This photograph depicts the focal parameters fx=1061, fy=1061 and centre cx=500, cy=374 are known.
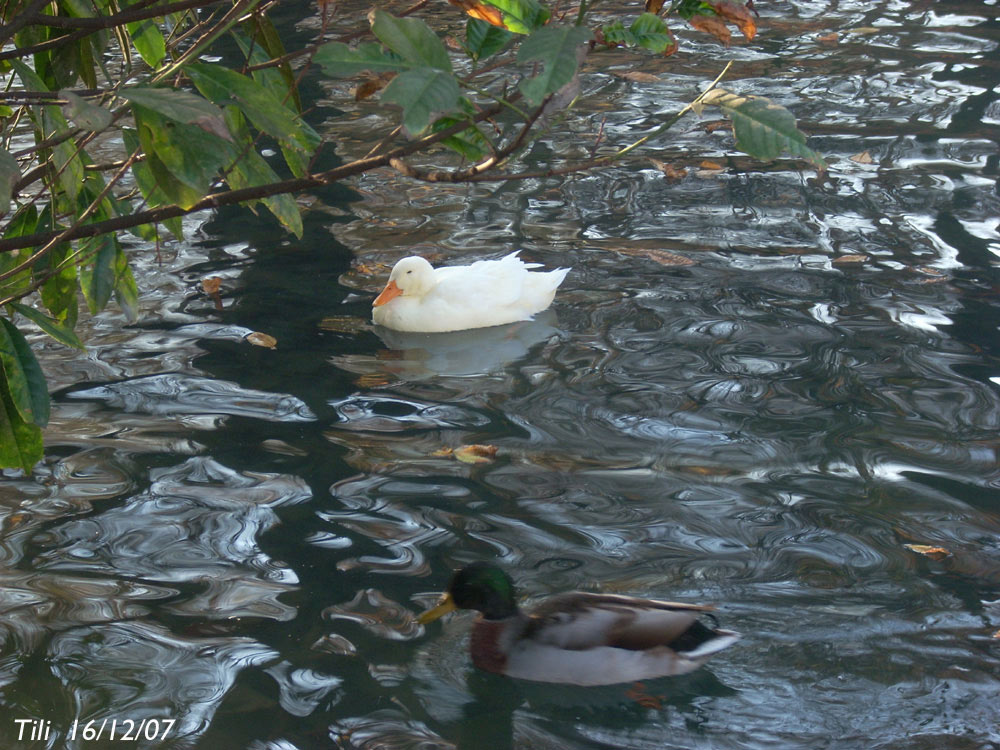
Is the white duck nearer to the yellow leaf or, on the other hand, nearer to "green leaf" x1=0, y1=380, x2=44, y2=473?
the yellow leaf

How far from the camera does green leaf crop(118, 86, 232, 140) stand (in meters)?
1.91

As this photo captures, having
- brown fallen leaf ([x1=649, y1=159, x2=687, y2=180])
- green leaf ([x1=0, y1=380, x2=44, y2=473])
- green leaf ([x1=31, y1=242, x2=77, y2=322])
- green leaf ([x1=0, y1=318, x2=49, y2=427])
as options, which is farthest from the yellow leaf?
brown fallen leaf ([x1=649, y1=159, x2=687, y2=180])

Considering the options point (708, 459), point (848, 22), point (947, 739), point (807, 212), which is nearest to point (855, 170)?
point (807, 212)

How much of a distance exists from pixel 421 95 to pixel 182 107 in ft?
1.53

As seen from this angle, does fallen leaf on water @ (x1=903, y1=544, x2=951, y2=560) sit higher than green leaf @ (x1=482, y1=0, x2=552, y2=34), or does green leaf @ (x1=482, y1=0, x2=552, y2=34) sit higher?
green leaf @ (x1=482, y1=0, x2=552, y2=34)

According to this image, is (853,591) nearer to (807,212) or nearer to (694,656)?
(694,656)

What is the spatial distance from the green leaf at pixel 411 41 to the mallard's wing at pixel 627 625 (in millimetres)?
2013

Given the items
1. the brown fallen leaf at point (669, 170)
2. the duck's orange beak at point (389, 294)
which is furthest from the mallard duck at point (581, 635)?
the brown fallen leaf at point (669, 170)

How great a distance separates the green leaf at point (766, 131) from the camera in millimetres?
1939

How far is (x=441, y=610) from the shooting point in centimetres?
360

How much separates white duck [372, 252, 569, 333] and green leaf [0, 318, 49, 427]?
3.12 meters

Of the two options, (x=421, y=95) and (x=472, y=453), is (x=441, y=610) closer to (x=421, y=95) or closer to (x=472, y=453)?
(x=472, y=453)

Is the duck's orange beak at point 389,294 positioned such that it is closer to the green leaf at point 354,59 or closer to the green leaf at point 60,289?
the green leaf at point 60,289

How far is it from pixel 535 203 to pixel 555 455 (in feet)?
10.6
